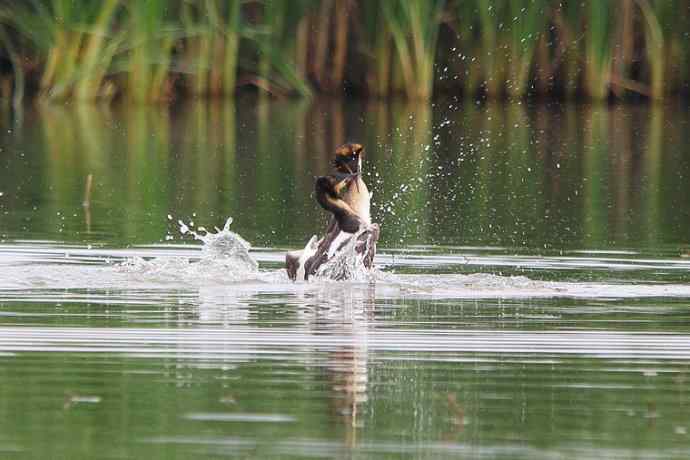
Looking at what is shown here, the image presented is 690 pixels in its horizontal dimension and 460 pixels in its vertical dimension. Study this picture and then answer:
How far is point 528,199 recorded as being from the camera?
1873 cm

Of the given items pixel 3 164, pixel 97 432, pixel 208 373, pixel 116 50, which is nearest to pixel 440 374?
pixel 208 373

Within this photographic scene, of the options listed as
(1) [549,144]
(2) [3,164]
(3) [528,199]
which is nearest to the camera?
(3) [528,199]

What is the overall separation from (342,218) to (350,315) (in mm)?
1584

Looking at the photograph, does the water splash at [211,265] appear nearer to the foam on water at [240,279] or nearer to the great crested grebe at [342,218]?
the foam on water at [240,279]

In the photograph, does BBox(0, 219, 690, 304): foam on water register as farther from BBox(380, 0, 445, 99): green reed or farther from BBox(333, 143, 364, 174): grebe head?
BBox(380, 0, 445, 99): green reed

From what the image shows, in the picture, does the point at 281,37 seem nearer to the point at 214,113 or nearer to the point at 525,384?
the point at 214,113

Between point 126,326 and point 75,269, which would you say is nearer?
point 126,326

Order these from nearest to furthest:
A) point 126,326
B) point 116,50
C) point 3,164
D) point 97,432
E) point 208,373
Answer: point 97,432 → point 208,373 → point 126,326 → point 3,164 → point 116,50

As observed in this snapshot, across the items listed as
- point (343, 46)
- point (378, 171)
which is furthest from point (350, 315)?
point (343, 46)

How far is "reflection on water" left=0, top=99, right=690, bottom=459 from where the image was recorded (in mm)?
7199

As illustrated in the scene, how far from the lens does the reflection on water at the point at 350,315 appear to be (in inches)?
283

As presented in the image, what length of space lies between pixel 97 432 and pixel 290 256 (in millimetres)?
5154

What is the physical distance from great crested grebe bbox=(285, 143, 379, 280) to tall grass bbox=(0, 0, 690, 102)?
17.5 metres

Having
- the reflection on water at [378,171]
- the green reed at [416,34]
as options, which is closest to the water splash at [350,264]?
the reflection on water at [378,171]
